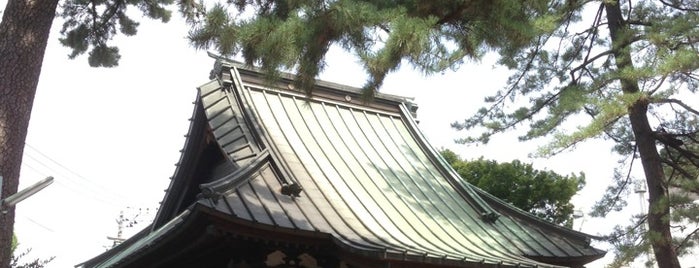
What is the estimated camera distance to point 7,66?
609 centimetres

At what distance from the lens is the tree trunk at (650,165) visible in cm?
925

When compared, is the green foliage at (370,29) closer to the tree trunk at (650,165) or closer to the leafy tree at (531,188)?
the tree trunk at (650,165)

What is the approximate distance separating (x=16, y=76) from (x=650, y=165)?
843cm

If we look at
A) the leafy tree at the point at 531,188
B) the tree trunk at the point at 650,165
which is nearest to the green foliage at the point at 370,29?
the tree trunk at the point at 650,165

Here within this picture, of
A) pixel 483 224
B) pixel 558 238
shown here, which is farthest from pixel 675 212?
pixel 483 224

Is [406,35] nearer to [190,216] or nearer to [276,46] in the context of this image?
[276,46]

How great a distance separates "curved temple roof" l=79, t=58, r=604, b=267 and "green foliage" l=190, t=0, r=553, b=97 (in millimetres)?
699

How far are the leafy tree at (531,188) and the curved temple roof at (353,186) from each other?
→ 411 inches

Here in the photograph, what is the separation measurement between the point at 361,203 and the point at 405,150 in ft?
7.60

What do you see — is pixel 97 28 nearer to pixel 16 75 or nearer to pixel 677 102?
pixel 16 75

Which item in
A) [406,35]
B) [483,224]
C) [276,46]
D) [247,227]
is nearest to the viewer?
[406,35]

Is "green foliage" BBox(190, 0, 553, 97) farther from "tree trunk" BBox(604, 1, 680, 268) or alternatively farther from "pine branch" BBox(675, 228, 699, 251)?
"pine branch" BBox(675, 228, 699, 251)

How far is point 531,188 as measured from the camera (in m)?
20.1

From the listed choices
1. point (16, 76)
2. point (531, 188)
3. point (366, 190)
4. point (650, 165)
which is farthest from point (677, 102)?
point (531, 188)
